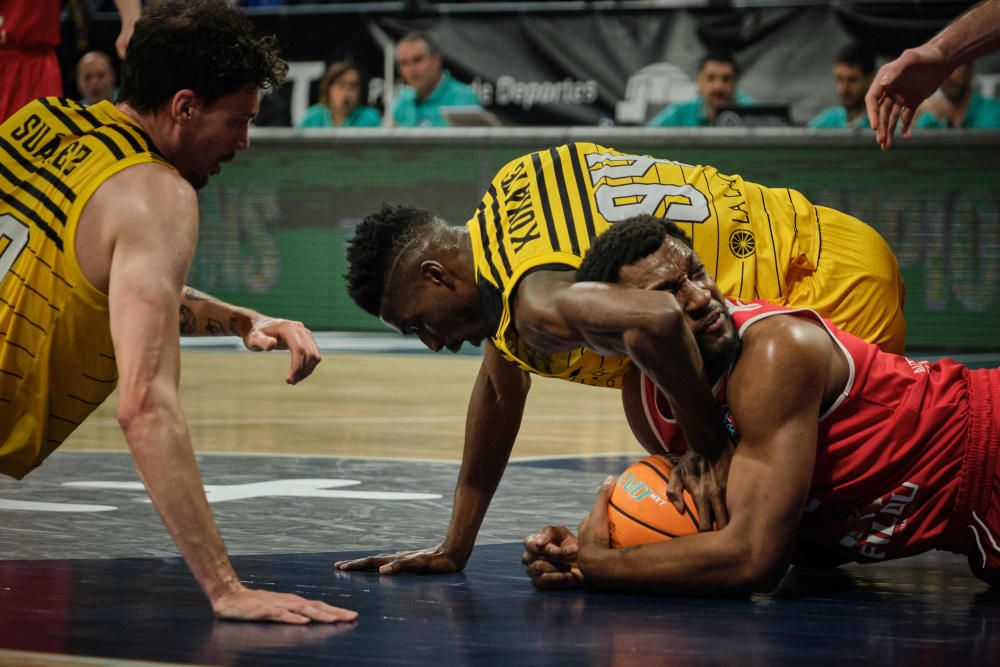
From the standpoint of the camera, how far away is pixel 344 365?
11.6 m

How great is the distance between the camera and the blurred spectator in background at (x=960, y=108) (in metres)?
11.9

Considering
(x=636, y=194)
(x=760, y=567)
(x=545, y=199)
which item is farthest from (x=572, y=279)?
(x=760, y=567)

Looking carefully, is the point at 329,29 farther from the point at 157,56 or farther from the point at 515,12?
the point at 157,56

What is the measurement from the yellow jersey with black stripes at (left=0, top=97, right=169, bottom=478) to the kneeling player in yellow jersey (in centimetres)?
81

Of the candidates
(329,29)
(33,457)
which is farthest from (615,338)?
(329,29)

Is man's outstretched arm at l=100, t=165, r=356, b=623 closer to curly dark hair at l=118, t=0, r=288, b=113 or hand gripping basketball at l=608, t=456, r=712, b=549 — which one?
curly dark hair at l=118, t=0, r=288, b=113

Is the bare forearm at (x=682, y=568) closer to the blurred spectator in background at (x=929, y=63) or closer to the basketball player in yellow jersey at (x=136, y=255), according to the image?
the basketball player in yellow jersey at (x=136, y=255)

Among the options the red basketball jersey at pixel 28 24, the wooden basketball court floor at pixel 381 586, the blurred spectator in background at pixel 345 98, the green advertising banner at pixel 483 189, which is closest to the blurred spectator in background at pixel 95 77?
the green advertising banner at pixel 483 189

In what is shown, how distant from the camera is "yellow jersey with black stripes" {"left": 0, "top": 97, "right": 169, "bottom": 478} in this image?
3600 mm

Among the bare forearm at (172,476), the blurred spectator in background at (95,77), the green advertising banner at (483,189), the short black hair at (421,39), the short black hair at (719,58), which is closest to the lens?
the bare forearm at (172,476)

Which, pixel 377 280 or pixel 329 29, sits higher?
pixel 329 29

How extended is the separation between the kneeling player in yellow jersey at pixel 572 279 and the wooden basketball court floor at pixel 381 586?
332 mm

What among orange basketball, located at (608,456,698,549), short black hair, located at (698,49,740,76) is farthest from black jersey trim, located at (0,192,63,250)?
short black hair, located at (698,49,740,76)

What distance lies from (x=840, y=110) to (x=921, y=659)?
993 cm
